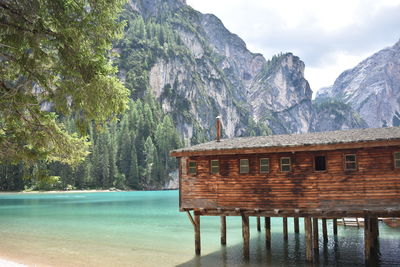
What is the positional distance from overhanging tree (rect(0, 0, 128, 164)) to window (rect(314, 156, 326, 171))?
1286cm

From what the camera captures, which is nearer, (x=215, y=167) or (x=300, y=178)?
(x=300, y=178)

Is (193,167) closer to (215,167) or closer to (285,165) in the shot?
(215,167)

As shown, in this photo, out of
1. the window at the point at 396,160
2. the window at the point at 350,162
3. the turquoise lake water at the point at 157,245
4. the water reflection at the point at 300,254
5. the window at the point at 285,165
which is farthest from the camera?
the turquoise lake water at the point at 157,245

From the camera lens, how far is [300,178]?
69.8ft

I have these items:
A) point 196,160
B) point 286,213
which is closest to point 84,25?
point 196,160

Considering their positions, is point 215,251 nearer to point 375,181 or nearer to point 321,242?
point 321,242

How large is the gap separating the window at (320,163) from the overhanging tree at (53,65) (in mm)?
12857

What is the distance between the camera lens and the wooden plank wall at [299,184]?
19625mm

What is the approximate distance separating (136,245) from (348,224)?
21.7m

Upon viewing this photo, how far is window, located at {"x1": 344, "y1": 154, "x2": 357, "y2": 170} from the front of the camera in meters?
20.3

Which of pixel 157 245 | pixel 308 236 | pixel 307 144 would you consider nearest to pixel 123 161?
pixel 157 245

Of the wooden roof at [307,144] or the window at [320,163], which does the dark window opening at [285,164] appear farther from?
Result: the window at [320,163]

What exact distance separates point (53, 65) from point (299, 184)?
47.0 feet

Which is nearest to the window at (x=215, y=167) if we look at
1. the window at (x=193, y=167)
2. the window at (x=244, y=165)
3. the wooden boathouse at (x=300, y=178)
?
the wooden boathouse at (x=300, y=178)
